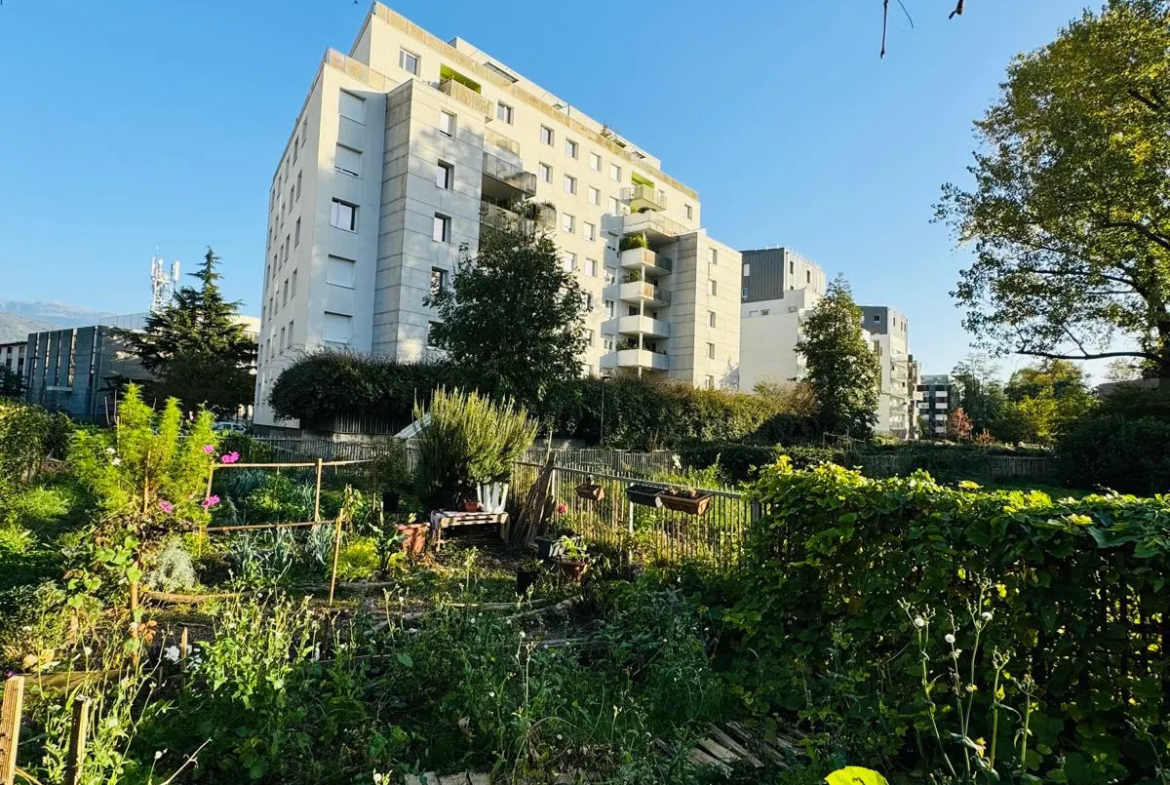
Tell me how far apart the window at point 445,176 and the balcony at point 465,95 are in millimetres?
3258

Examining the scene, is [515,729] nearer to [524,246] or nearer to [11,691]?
[11,691]

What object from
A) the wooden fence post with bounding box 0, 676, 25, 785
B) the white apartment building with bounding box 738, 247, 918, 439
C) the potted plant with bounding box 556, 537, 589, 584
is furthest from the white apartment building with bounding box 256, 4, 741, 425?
the wooden fence post with bounding box 0, 676, 25, 785

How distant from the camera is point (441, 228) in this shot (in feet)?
85.4

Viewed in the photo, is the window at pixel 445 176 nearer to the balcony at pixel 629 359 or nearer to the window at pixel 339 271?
the window at pixel 339 271

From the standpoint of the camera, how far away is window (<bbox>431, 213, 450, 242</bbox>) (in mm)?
25712

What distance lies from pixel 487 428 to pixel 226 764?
7.08 metres

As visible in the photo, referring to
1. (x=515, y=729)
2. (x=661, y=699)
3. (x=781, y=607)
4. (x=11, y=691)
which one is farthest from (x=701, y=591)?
(x=11, y=691)

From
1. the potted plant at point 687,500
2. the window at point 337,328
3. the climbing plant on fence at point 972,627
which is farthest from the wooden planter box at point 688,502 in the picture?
the window at point 337,328

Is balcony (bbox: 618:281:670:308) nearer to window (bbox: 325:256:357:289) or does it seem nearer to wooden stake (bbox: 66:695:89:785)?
window (bbox: 325:256:357:289)

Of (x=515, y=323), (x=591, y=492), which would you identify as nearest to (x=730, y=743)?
(x=591, y=492)

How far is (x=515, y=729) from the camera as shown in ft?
9.58

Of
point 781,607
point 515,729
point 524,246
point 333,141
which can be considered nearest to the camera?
point 515,729

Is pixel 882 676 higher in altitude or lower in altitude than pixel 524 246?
lower

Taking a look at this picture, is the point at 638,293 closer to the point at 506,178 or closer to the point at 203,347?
the point at 506,178
